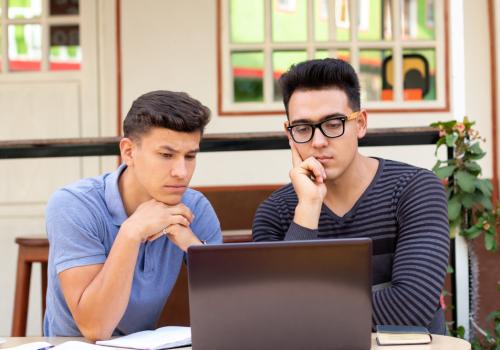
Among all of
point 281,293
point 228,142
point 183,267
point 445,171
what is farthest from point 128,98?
point 281,293

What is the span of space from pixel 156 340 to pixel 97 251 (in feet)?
1.20

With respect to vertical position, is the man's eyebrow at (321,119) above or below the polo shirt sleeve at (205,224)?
above

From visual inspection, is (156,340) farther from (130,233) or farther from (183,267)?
(183,267)

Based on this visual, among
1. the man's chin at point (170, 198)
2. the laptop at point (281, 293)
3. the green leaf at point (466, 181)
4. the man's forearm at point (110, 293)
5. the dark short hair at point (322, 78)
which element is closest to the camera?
the laptop at point (281, 293)

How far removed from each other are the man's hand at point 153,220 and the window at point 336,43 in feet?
9.57

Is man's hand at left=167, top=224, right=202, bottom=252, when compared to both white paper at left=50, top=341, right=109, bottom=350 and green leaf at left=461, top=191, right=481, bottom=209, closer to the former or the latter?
white paper at left=50, top=341, right=109, bottom=350

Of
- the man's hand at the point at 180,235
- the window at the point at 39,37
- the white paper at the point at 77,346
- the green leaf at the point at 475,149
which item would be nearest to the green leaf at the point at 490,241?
the green leaf at the point at 475,149

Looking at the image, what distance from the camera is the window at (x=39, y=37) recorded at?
527 cm

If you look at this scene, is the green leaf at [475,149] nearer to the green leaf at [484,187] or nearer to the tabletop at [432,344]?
the green leaf at [484,187]

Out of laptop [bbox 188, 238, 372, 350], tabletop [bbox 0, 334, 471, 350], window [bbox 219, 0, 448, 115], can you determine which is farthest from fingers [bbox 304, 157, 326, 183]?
window [bbox 219, 0, 448, 115]

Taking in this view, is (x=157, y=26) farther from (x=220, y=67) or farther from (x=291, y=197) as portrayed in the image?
(x=291, y=197)

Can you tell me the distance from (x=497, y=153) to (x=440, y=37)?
78cm

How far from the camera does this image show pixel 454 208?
3.47 m

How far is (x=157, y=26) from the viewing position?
522 centimetres
